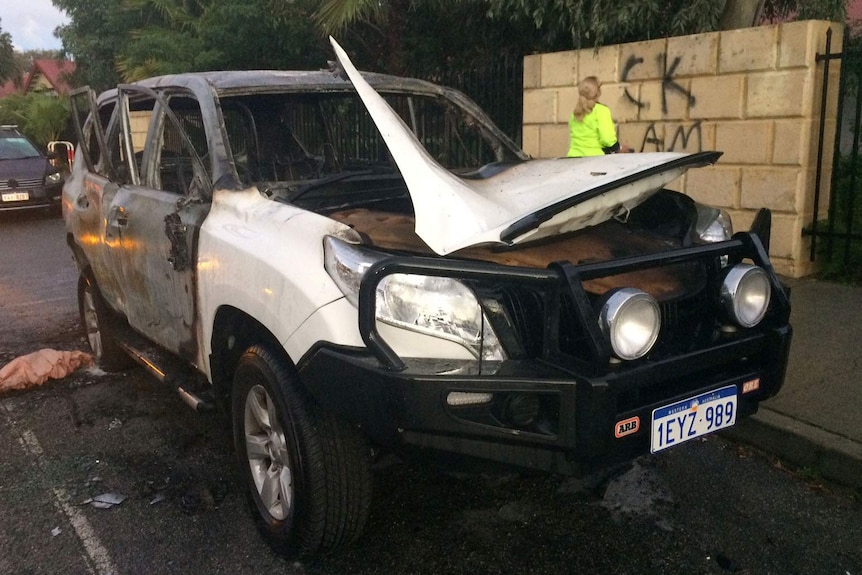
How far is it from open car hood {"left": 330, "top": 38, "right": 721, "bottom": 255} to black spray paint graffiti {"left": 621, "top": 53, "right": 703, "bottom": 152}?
4234 mm

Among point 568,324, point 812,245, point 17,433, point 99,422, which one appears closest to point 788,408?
point 568,324

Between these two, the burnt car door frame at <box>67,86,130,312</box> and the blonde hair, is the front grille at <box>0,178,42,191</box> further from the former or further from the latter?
the blonde hair

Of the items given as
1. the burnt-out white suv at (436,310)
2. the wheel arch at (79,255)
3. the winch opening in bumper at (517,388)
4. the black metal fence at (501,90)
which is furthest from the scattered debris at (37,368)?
the black metal fence at (501,90)

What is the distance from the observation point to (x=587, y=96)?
22.5 feet

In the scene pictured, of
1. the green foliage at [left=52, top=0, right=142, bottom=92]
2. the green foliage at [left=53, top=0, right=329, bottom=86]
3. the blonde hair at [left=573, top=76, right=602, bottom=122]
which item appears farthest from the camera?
the green foliage at [left=52, top=0, right=142, bottom=92]

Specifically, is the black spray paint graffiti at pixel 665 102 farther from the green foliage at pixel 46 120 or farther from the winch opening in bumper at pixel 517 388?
the green foliage at pixel 46 120

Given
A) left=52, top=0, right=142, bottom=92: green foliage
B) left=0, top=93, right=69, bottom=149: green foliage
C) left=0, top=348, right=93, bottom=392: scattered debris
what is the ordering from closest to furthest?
left=0, top=348, right=93, bottom=392: scattered debris
left=52, top=0, right=142, bottom=92: green foliage
left=0, top=93, right=69, bottom=149: green foliage

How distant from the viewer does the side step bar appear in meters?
3.42

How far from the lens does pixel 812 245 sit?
21.3 ft

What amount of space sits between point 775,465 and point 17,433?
12.7 feet

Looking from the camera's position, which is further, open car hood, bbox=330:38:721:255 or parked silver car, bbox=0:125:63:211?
parked silver car, bbox=0:125:63:211

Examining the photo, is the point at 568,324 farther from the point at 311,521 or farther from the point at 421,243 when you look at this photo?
the point at 311,521

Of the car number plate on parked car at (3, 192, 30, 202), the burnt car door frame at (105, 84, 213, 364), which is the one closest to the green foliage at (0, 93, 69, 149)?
the car number plate on parked car at (3, 192, 30, 202)

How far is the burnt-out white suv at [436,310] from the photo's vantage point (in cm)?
235
